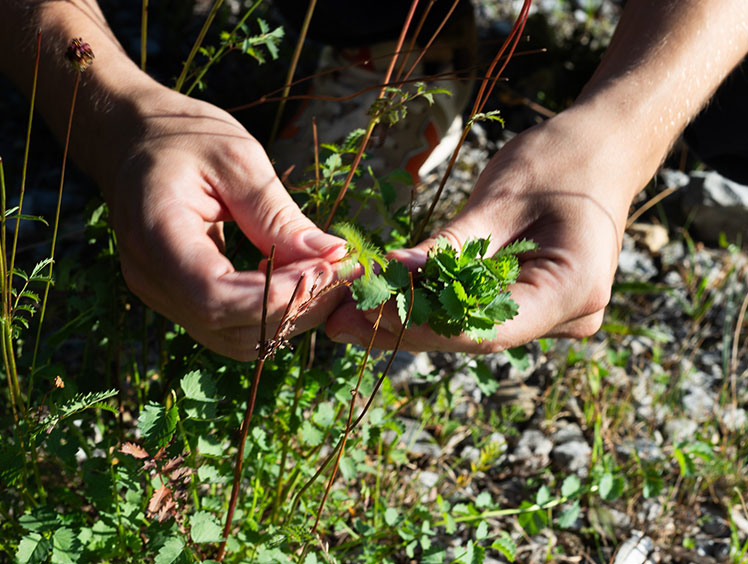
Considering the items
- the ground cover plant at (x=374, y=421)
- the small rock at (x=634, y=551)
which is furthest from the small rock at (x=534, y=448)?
the small rock at (x=634, y=551)

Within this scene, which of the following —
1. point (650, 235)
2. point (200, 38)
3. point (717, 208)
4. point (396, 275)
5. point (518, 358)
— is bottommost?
point (650, 235)

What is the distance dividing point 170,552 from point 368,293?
45 centimetres

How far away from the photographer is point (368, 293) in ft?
3.22

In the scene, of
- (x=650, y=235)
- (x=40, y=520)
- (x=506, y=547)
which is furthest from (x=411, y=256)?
(x=650, y=235)

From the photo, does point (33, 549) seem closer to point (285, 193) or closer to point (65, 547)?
point (65, 547)

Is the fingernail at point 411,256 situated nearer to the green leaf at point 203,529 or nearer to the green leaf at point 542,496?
the green leaf at point 203,529

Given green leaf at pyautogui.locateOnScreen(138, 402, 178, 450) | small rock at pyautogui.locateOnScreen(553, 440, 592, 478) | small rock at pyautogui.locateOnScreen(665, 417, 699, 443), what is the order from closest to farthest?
green leaf at pyautogui.locateOnScreen(138, 402, 178, 450) → small rock at pyautogui.locateOnScreen(553, 440, 592, 478) → small rock at pyautogui.locateOnScreen(665, 417, 699, 443)

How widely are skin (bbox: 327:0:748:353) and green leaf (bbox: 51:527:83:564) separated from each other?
0.48m

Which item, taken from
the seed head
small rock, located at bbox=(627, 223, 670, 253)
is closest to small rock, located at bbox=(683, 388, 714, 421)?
small rock, located at bbox=(627, 223, 670, 253)

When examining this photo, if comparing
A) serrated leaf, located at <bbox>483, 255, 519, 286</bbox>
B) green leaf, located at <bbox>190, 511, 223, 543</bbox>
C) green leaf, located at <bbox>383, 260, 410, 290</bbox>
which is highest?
serrated leaf, located at <bbox>483, 255, 519, 286</bbox>

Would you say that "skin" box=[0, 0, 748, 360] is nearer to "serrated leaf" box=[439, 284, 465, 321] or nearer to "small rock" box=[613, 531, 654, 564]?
"serrated leaf" box=[439, 284, 465, 321]

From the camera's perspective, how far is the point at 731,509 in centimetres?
182

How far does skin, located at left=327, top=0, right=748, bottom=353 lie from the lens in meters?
1.22

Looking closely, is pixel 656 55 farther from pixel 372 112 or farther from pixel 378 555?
pixel 378 555
